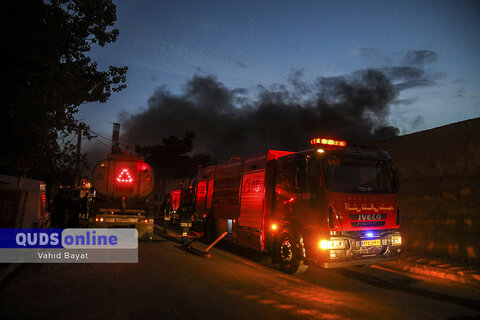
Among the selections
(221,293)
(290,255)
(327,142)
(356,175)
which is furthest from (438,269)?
(221,293)

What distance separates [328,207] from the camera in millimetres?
7488

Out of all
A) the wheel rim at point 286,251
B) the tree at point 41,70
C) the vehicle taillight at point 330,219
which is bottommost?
the wheel rim at point 286,251

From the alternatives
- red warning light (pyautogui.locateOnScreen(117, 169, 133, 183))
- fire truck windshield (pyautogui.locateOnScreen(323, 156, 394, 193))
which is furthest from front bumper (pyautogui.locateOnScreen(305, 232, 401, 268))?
red warning light (pyautogui.locateOnScreen(117, 169, 133, 183))

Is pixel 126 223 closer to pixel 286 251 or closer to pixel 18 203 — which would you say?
pixel 18 203

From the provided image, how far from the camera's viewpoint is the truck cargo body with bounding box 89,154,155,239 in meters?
13.4

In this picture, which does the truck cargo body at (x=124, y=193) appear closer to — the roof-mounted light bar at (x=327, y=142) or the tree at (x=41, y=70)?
the tree at (x=41, y=70)

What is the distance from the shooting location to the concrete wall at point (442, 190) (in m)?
9.28

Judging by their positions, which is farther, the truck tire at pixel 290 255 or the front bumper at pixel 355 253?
the truck tire at pixel 290 255

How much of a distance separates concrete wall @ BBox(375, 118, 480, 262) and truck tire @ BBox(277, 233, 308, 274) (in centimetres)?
427

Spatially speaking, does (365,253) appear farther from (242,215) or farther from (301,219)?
(242,215)

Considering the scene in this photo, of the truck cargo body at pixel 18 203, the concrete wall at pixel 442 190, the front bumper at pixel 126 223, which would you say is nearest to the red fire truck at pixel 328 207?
the concrete wall at pixel 442 190

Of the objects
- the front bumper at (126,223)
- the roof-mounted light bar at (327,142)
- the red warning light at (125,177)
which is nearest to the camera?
the roof-mounted light bar at (327,142)

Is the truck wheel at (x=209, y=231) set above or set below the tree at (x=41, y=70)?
below

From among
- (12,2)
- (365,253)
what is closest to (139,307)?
(365,253)
